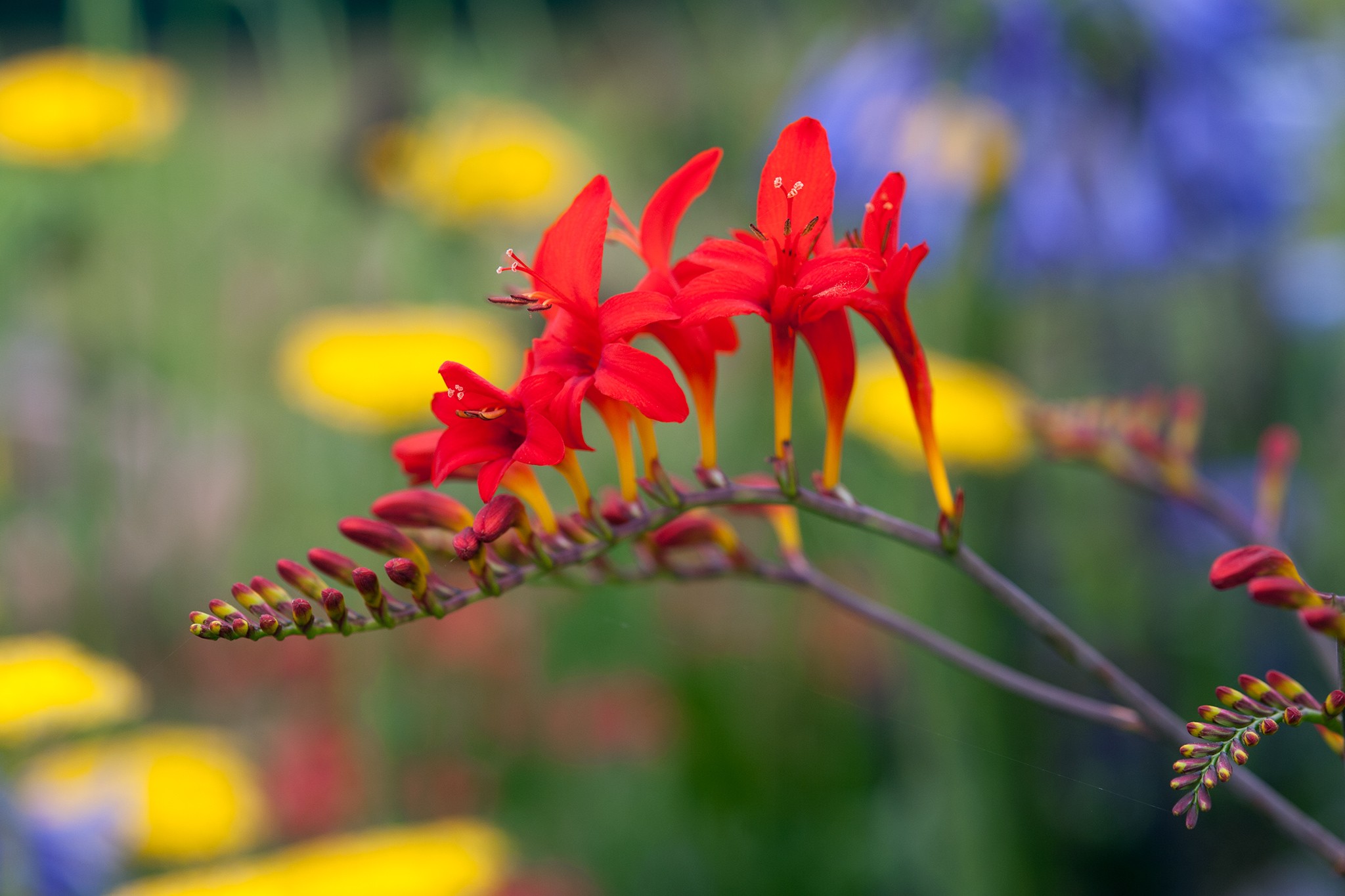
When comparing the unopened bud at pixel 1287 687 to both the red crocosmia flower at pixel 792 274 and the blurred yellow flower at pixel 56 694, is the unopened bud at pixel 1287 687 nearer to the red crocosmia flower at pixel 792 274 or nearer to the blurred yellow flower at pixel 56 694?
the red crocosmia flower at pixel 792 274

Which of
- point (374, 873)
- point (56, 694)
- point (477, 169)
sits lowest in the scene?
point (374, 873)

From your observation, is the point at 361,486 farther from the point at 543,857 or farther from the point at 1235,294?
the point at 1235,294

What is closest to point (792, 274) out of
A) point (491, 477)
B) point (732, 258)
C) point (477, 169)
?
point (732, 258)

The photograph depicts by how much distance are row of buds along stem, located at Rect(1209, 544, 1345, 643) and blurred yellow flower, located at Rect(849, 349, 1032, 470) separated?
79 centimetres

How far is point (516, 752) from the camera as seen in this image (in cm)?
163

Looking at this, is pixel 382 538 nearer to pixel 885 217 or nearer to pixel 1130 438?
pixel 885 217

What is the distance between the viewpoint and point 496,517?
0.43 metres

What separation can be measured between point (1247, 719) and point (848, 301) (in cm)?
18

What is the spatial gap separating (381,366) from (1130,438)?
75 cm

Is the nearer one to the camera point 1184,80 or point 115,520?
point 1184,80

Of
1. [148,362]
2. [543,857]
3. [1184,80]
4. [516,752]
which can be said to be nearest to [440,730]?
[516,752]

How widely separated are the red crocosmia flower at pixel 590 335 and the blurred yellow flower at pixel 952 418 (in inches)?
30.5

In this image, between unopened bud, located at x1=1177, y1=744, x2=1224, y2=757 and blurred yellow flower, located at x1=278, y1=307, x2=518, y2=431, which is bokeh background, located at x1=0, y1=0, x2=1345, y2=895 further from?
unopened bud, located at x1=1177, y1=744, x2=1224, y2=757

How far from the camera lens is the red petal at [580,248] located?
0.43 m
